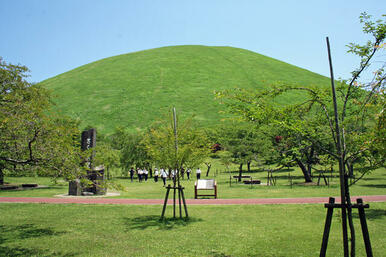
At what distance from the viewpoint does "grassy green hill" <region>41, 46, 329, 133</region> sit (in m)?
85.3

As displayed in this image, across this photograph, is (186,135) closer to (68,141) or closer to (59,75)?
(68,141)

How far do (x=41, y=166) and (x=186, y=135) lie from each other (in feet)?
19.0

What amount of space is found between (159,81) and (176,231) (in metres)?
Result: 97.6

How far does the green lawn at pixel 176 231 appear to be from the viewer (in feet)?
28.5

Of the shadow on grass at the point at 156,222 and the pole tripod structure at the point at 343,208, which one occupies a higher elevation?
the pole tripod structure at the point at 343,208

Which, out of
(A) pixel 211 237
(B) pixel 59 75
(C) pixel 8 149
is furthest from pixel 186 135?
(B) pixel 59 75

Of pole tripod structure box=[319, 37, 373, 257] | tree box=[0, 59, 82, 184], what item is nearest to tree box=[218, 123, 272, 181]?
tree box=[0, 59, 82, 184]

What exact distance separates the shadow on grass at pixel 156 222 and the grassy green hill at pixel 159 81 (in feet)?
200

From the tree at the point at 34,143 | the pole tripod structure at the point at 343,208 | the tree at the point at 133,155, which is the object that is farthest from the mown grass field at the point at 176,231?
the tree at the point at 133,155

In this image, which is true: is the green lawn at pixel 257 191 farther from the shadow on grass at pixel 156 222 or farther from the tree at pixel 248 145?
the tree at pixel 248 145

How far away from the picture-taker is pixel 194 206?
15.9 metres

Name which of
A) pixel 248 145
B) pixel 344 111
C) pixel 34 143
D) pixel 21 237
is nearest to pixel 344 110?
pixel 344 111

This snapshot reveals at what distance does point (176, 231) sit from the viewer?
35.5 feet

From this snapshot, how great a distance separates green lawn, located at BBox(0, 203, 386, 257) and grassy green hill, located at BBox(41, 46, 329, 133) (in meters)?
59.7
